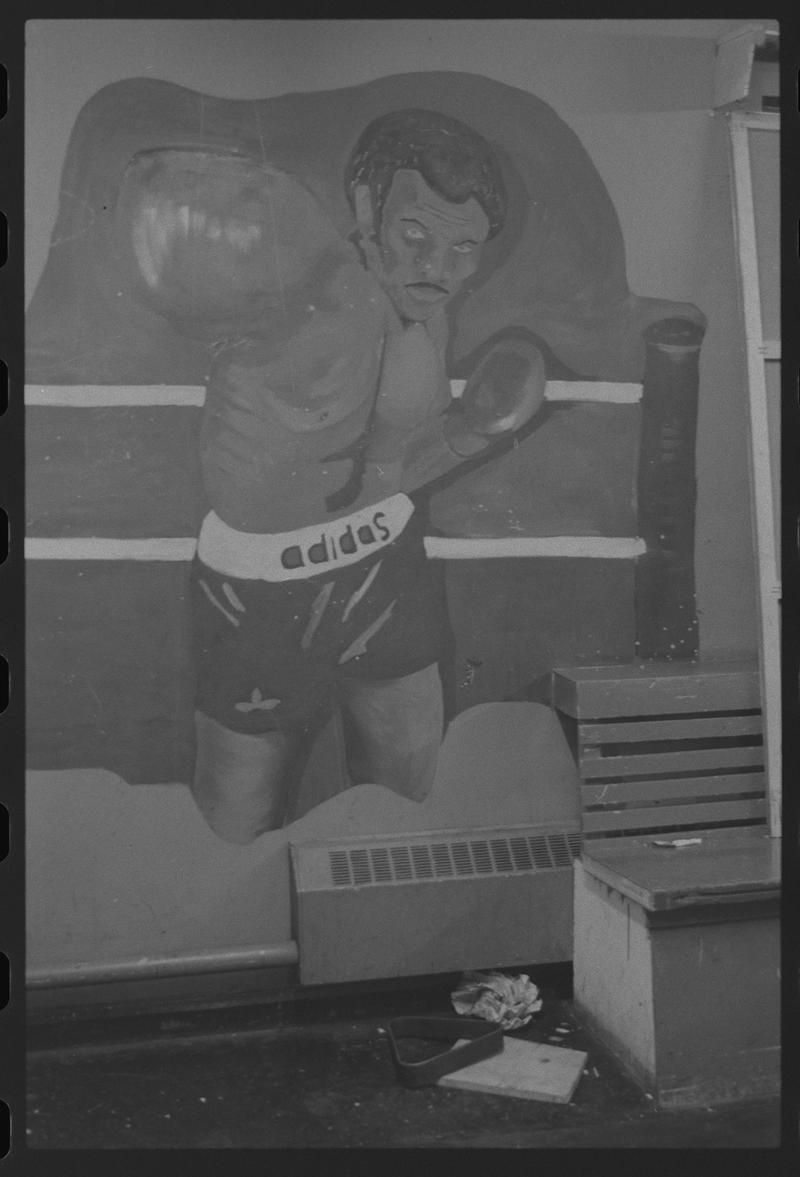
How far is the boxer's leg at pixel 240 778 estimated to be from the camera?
2734 mm

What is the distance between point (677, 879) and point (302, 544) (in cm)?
127

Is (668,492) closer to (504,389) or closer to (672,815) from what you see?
(504,389)

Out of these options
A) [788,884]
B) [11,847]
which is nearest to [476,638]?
[788,884]

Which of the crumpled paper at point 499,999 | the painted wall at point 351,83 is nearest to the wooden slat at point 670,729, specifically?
the painted wall at point 351,83

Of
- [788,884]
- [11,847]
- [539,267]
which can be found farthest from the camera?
[539,267]

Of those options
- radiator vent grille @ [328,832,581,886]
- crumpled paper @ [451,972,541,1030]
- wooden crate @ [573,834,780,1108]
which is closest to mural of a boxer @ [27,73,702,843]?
radiator vent grille @ [328,832,581,886]

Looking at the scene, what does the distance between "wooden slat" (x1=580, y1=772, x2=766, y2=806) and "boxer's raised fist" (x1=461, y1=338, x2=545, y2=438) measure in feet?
3.30

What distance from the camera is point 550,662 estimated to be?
2846 millimetres

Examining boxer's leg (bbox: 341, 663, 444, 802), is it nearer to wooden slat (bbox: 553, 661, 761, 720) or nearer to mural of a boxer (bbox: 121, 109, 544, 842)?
mural of a boxer (bbox: 121, 109, 544, 842)

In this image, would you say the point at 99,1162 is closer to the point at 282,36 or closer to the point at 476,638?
the point at 476,638

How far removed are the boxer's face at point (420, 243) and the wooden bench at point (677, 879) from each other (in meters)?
1.10

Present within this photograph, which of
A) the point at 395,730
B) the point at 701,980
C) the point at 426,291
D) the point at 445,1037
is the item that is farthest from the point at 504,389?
the point at 445,1037

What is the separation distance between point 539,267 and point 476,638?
3.41ft

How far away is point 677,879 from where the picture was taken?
7.50 ft
